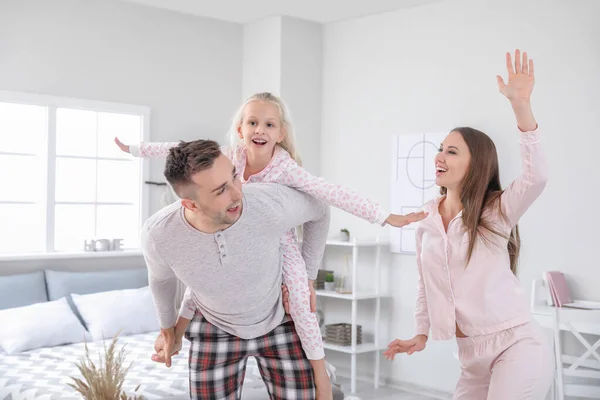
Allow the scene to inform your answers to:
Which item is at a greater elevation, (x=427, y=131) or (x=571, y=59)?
(x=571, y=59)

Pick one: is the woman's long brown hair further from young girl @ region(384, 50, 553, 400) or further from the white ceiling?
the white ceiling

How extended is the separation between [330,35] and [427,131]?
56.5 inches

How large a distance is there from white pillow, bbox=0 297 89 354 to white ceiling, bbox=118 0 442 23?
2556 millimetres

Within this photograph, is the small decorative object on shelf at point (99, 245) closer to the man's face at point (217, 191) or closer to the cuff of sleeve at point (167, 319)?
the cuff of sleeve at point (167, 319)

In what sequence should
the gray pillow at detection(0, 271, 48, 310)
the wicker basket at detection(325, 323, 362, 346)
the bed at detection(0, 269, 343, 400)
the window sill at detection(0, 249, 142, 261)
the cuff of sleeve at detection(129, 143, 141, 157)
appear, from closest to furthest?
1. the cuff of sleeve at detection(129, 143, 141, 157)
2. the bed at detection(0, 269, 343, 400)
3. the gray pillow at detection(0, 271, 48, 310)
4. the window sill at detection(0, 249, 142, 261)
5. the wicker basket at detection(325, 323, 362, 346)

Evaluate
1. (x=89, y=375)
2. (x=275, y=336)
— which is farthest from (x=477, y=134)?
(x=89, y=375)

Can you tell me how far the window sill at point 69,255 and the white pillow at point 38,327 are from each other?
1.45 ft

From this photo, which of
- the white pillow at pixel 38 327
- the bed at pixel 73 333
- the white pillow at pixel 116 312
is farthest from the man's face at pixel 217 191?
the white pillow at pixel 116 312

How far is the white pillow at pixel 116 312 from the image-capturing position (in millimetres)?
5016

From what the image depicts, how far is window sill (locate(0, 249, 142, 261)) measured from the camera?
518cm

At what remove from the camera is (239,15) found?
6.26 metres

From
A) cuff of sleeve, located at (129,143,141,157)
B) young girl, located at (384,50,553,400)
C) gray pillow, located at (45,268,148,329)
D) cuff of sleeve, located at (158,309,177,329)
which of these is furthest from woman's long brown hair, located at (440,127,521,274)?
gray pillow, located at (45,268,148,329)

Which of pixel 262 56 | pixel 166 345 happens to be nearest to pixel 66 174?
pixel 262 56

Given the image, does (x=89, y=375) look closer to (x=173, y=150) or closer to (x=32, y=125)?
(x=173, y=150)
